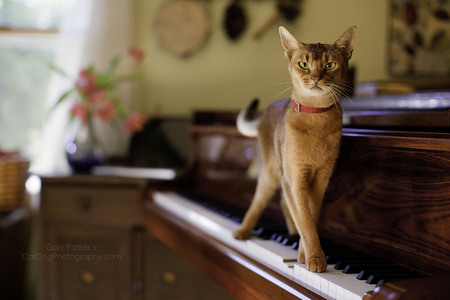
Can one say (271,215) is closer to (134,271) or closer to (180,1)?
(134,271)

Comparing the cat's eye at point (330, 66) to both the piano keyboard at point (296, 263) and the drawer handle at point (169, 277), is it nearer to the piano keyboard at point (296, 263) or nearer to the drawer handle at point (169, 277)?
the piano keyboard at point (296, 263)

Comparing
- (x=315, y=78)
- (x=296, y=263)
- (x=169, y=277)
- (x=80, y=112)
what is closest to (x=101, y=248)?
(x=169, y=277)

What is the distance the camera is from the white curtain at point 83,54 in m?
2.87

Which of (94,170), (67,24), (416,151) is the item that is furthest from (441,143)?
(67,24)

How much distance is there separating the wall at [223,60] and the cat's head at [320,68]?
6.79 ft

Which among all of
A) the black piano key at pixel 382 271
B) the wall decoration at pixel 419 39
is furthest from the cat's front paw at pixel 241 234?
the wall decoration at pixel 419 39

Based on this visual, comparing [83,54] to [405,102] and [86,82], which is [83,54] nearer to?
[86,82]

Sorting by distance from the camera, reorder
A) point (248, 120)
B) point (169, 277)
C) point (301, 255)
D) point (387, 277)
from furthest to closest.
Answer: point (169, 277) → point (248, 120) → point (301, 255) → point (387, 277)

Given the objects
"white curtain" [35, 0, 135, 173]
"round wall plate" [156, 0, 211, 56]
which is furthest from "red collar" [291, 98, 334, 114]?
"round wall plate" [156, 0, 211, 56]

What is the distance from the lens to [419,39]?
3371mm

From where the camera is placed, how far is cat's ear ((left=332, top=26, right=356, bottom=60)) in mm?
994

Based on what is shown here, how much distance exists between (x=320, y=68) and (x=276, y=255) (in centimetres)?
48

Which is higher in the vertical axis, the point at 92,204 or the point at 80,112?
the point at 80,112

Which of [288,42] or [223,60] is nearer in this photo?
[288,42]
